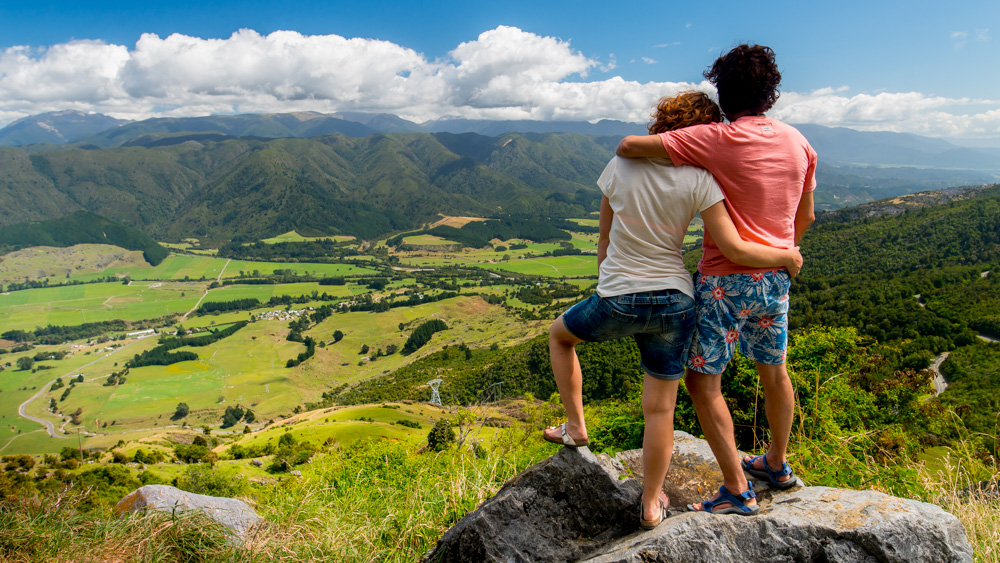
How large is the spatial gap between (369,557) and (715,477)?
2.76m

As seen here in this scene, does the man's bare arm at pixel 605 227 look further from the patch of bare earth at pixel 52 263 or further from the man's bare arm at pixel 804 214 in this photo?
the patch of bare earth at pixel 52 263

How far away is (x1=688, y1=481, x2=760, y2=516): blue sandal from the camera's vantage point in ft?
10.4

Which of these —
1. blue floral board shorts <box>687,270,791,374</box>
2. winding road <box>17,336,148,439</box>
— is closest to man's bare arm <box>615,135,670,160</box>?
blue floral board shorts <box>687,270,791,374</box>

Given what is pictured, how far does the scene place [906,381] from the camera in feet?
40.3

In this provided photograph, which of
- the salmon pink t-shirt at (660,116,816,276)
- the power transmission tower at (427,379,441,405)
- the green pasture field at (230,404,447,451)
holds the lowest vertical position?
the power transmission tower at (427,379,441,405)

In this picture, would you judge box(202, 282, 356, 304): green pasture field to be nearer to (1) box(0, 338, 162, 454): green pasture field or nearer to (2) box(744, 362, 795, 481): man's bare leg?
(1) box(0, 338, 162, 454): green pasture field

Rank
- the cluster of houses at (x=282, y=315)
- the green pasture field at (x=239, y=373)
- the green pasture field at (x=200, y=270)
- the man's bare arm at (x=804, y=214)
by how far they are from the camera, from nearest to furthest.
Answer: the man's bare arm at (x=804, y=214), the green pasture field at (x=239, y=373), the cluster of houses at (x=282, y=315), the green pasture field at (x=200, y=270)

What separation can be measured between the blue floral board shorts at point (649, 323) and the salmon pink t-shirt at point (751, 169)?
1.32 ft

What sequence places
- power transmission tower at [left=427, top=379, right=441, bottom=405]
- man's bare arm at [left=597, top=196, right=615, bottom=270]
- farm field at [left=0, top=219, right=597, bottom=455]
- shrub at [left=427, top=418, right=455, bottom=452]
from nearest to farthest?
man's bare arm at [left=597, top=196, right=615, bottom=270]
shrub at [left=427, top=418, right=455, bottom=452]
power transmission tower at [left=427, top=379, right=441, bottom=405]
farm field at [left=0, top=219, right=597, bottom=455]

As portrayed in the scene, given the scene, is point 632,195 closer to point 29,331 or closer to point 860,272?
point 860,272

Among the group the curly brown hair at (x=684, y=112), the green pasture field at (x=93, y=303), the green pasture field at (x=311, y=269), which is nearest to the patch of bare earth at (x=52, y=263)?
the green pasture field at (x=93, y=303)

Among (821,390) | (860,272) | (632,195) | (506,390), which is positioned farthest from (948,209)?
(632,195)

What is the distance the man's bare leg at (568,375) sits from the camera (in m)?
3.55

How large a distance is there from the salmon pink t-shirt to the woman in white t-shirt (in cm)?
10
